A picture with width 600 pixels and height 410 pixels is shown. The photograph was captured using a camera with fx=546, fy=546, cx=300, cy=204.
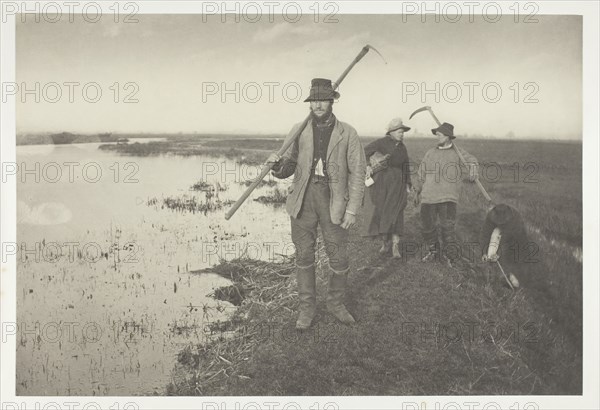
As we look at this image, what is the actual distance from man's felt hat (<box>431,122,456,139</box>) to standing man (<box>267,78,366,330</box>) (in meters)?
0.67

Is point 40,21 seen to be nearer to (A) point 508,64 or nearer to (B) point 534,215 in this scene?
(A) point 508,64

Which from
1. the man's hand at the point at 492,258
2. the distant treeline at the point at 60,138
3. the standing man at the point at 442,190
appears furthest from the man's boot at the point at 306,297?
the distant treeline at the point at 60,138

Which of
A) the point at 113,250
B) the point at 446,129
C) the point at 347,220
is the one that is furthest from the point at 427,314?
the point at 113,250

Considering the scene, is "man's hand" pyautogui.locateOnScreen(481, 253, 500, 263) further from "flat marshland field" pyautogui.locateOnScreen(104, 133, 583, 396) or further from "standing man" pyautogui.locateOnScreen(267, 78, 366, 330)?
"standing man" pyautogui.locateOnScreen(267, 78, 366, 330)

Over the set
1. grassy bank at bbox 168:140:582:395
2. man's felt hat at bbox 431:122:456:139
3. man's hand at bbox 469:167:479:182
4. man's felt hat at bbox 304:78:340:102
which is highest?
man's felt hat at bbox 304:78:340:102

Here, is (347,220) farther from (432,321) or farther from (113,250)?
(113,250)

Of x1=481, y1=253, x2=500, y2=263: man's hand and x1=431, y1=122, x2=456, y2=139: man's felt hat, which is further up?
x1=431, y1=122, x2=456, y2=139: man's felt hat

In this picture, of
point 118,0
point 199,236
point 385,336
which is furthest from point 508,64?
point 118,0

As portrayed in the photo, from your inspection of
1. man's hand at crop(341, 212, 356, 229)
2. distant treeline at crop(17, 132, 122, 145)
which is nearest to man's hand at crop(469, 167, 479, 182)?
man's hand at crop(341, 212, 356, 229)

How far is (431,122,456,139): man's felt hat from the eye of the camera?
4.03 m

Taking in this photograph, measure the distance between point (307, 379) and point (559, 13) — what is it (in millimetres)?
3265

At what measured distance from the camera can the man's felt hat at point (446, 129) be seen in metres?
4.03

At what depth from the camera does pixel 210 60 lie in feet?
13.3

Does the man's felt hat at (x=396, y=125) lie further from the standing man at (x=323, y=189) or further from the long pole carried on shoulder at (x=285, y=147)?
the long pole carried on shoulder at (x=285, y=147)
